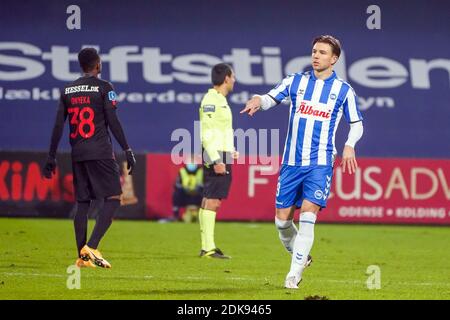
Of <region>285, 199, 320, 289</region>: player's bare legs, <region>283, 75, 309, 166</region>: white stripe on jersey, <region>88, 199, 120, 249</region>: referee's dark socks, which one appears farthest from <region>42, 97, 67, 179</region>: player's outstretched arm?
<region>285, 199, 320, 289</region>: player's bare legs

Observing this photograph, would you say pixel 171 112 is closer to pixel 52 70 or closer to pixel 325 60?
pixel 52 70

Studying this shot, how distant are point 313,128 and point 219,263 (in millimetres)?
2833

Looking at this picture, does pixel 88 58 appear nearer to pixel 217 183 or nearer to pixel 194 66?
pixel 217 183

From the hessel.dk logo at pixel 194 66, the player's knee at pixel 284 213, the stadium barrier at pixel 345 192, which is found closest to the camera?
the player's knee at pixel 284 213

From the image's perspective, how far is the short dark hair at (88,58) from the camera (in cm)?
981

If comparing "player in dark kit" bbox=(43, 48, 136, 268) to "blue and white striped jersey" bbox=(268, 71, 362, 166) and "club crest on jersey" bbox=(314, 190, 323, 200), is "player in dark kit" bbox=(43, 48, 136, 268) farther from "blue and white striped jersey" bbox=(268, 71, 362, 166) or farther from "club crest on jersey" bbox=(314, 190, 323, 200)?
"club crest on jersey" bbox=(314, 190, 323, 200)

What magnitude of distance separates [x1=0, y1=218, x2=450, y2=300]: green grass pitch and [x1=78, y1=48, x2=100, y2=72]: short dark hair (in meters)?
1.85

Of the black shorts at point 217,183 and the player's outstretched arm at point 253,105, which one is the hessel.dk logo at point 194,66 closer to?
the black shorts at point 217,183

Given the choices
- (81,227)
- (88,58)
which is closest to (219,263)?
(81,227)

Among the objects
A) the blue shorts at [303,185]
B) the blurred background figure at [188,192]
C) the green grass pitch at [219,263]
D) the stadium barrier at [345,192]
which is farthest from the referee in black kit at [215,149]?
the stadium barrier at [345,192]

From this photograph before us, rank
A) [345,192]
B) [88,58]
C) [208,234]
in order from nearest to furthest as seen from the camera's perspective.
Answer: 1. [88,58]
2. [208,234]
3. [345,192]

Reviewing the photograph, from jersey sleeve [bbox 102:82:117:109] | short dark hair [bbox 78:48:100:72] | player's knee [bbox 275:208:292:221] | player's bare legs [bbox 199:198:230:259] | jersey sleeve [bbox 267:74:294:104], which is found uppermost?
short dark hair [bbox 78:48:100:72]

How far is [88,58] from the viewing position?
9.83m

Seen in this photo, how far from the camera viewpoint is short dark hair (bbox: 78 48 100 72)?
386 inches
